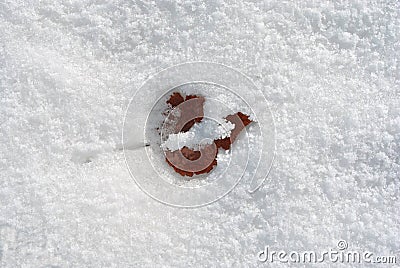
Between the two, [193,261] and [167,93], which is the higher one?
[167,93]

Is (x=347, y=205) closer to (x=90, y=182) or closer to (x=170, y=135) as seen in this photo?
(x=170, y=135)

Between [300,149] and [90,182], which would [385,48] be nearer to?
[300,149]

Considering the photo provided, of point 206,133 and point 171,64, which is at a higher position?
point 171,64

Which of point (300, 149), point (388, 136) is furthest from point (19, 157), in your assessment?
point (388, 136)

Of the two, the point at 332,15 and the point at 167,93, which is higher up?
the point at 332,15

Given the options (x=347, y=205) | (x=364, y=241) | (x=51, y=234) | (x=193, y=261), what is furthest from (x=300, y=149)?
(x=51, y=234)

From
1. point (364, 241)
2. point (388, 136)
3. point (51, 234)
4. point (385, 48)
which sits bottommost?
point (51, 234)
